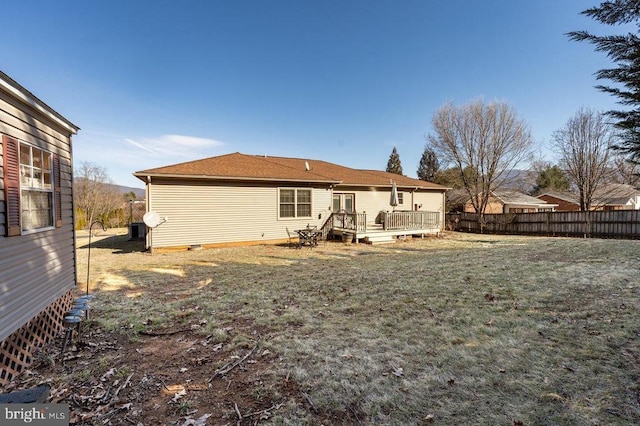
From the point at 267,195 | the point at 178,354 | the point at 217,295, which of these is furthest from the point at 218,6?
the point at 178,354

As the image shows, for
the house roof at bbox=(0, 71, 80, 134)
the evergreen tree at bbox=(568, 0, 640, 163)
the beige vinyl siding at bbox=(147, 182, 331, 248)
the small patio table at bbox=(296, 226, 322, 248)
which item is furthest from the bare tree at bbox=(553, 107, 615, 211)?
the house roof at bbox=(0, 71, 80, 134)

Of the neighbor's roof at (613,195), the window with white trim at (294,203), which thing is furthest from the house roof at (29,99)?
the neighbor's roof at (613,195)

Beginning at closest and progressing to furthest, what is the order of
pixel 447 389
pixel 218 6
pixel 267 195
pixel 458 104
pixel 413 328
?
pixel 447 389 < pixel 413 328 < pixel 218 6 < pixel 267 195 < pixel 458 104

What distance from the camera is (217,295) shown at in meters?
5.79

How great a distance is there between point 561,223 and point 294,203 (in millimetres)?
16037

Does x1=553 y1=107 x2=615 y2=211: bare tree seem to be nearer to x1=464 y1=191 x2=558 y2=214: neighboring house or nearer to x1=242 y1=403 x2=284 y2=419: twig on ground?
x1=464 y1=191 x2=558 y2=214: neighboring house

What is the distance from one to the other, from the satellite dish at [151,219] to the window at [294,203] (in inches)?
202

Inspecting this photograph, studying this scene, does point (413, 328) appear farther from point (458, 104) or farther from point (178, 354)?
point (458, 104)

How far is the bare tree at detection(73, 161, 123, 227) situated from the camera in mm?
22562

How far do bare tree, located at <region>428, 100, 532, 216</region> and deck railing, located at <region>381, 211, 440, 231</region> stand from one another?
738cm

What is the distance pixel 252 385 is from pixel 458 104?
22994 mm

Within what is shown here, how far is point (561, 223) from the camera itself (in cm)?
1688

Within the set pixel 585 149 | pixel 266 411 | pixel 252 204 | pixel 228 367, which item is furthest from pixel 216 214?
pixel 585 149

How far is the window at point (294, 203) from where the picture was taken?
13539 millimetres
